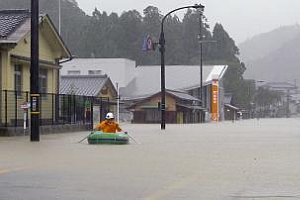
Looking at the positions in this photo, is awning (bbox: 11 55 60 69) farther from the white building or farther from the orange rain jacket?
the white building

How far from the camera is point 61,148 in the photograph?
21.2 metres

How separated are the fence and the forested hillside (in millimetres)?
84076

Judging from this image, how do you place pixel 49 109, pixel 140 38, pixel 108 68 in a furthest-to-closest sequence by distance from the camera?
pixel 140 38
pixel 108 68
pixel 49 109

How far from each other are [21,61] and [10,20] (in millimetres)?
2240

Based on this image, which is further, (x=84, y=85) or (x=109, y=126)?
(x=84, y=85)

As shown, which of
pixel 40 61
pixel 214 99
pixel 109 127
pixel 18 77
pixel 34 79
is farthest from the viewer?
pixel 214 99

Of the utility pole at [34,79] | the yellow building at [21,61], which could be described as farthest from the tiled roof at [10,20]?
the utility pole at [34,79]

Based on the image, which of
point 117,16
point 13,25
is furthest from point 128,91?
point 13,25

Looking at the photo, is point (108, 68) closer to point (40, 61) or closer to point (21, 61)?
point (40, 61)

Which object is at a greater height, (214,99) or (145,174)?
(214,99)

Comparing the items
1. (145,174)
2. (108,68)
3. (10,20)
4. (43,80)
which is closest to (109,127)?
(145,174)

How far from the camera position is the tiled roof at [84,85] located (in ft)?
247

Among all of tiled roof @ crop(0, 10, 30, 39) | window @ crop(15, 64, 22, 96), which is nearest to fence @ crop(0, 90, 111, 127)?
window @ crop(15, 64, 22, 96)

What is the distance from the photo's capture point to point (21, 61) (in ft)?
109
